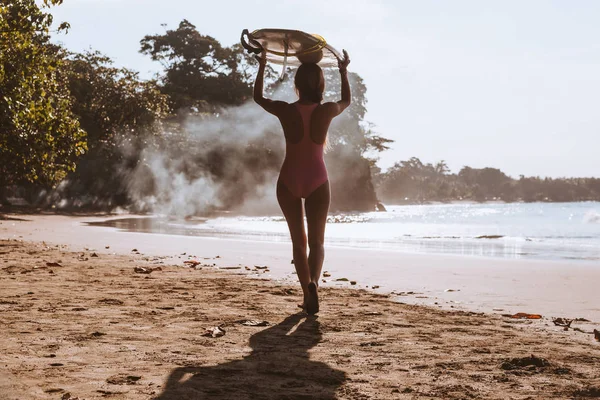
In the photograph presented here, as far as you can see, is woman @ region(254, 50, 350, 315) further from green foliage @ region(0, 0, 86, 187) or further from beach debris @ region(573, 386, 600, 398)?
green foliage @ region(0, 0, 86, 187)

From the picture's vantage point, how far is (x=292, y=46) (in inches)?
229

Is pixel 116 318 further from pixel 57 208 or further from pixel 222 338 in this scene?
pixel 57 208

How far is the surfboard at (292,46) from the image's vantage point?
18.5ft

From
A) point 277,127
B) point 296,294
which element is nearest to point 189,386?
point 296,294

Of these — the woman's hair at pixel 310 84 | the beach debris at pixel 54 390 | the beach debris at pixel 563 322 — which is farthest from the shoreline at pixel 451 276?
the beach debris at pixel 54 390

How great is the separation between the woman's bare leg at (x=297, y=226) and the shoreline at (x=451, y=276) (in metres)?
1.10

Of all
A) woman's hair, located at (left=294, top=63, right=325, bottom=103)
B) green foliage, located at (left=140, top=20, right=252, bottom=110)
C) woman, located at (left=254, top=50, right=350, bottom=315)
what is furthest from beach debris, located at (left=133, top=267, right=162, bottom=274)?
green foliage, located at (left=140, top=20, right=252, bottom=110)

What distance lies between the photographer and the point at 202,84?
5684 centimetres

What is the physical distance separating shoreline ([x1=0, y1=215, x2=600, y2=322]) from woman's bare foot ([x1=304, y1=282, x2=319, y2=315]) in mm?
1197

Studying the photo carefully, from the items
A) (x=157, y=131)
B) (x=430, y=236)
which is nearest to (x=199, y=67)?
(x=157, y=131)

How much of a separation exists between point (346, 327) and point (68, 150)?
9952 millimetres

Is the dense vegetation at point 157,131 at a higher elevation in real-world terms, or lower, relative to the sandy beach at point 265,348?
higher

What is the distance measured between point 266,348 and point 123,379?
105 cm

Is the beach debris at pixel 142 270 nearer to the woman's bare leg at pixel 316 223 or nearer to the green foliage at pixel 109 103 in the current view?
the woman's bare leg at pixel 316 223
